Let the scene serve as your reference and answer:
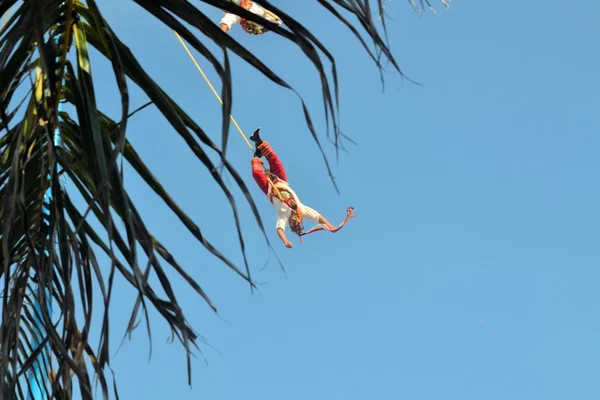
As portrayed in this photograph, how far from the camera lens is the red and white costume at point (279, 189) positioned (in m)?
7.70

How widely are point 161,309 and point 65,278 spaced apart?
22 cm

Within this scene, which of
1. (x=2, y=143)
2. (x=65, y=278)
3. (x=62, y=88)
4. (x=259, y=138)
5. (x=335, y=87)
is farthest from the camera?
(x=259, y=138)

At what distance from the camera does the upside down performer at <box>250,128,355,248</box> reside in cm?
770

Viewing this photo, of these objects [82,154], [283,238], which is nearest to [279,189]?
[283,238]

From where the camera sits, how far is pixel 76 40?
181cm

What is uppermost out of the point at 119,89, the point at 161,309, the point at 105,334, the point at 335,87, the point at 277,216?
the point at 277,216

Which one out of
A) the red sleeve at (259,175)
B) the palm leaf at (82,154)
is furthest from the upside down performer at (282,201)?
the palm leaf at (82,154)

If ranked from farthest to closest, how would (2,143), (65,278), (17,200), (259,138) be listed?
(259,138) < (2,143) < (65,278) < (17,200)

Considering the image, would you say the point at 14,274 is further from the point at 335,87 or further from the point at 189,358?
the point at 335,87

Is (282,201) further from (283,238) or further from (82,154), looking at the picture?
(82,154)

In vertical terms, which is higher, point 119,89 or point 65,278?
point 119,89

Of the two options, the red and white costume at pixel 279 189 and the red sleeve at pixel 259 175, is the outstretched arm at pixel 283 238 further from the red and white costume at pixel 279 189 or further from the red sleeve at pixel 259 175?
the red sleeve at pixel 259 175

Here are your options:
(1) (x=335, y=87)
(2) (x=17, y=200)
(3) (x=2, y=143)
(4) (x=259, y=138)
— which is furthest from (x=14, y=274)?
(4) (x=259, y=138)

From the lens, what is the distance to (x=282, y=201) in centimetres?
775
